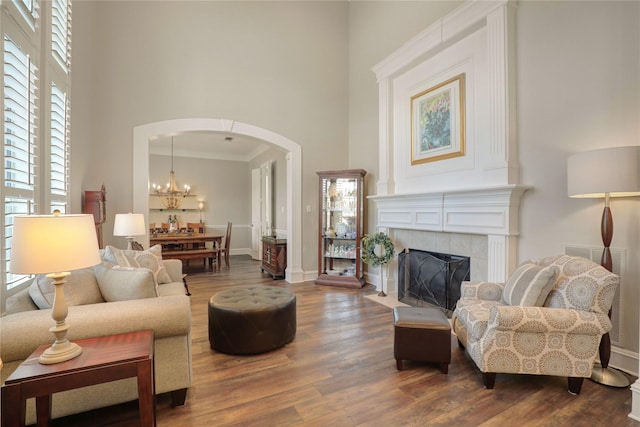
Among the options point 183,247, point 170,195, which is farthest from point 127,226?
point 170,195

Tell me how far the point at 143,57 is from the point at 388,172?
400cm

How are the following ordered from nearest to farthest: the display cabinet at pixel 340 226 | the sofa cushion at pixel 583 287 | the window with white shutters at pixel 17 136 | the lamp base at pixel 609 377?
the window with white shutters at pixel 17 136, the sofa cushion at pixel 583 287, the lamp base at pixel 609 377, the display cabinet at pixel 340 226

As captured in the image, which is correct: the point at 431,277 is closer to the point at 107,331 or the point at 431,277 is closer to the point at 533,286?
the point at 533,286

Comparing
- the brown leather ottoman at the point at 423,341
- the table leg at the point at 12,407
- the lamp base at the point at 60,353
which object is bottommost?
the brown leather ottoman at the point at 423,341

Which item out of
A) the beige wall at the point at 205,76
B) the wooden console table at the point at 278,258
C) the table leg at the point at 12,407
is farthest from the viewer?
the wooden console table at the point at 278,258

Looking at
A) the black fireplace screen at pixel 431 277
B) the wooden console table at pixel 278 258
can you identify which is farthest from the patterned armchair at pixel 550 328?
the wooden console table at pixel 278 258

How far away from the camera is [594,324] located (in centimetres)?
199

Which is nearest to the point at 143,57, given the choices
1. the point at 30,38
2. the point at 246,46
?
the point at 246,46

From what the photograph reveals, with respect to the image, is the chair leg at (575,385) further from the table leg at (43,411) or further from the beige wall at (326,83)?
the table leg at (43,411)

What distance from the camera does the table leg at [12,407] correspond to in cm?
124

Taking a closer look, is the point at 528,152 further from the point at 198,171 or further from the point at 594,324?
the point at 198,171

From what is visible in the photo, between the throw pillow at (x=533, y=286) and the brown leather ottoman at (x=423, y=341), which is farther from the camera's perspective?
the brown leather ottoman at (x=423, y=341)

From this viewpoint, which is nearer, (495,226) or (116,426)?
(116,426)

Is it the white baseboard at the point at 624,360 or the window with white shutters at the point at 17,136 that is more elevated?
the window with white shutters at the point at 17,136
